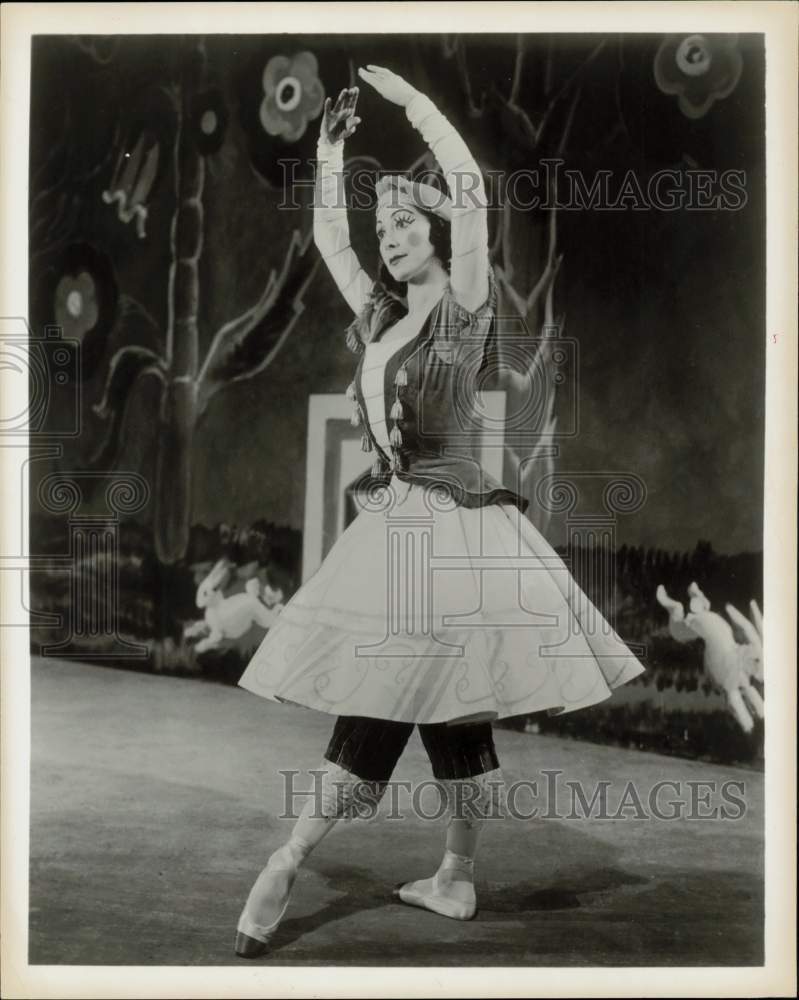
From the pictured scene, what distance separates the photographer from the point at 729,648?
111 inches

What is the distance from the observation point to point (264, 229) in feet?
9.45

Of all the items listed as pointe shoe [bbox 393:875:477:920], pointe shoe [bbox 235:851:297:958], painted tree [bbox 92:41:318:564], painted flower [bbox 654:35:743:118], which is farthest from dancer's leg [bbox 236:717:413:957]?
painted flower [bbox 654:35:743:118]

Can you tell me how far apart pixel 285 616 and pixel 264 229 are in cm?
102

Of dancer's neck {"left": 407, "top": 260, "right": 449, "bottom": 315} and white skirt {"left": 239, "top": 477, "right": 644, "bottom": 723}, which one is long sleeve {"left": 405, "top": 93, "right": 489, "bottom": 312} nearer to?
dancer's neck {"left": 407, "top": 260, "right": 449, "bottom": 315}

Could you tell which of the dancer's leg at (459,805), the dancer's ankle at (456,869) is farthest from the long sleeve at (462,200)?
the dancer's ankle at (456,869)

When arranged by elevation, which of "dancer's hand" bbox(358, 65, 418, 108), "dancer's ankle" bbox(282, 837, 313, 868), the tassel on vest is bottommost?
"dancer's ankle" bbox(282, 837, 313, 868)

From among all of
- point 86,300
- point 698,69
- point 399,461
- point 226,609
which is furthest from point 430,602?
point 698,69

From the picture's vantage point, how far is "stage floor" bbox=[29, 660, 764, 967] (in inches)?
104

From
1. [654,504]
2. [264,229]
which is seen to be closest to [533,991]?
[654,504]

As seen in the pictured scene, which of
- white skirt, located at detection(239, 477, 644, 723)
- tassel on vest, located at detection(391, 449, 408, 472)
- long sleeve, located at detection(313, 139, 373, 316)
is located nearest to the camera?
white skirt, located at detection(239, 477, 644, 723)

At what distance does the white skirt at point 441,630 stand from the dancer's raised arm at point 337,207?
0.54 meters

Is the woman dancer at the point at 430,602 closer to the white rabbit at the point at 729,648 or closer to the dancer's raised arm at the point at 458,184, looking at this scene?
the dancer's raised arm at the point at 458,184

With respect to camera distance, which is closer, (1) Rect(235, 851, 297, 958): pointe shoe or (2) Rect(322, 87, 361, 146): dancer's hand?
(1) Rect(235, 851, 297, 958): pointe shoe

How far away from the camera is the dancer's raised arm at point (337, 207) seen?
2799 mm
